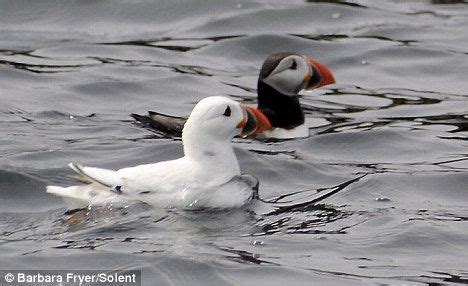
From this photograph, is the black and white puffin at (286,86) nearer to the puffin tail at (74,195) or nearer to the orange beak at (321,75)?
the orange beak at (321,75)

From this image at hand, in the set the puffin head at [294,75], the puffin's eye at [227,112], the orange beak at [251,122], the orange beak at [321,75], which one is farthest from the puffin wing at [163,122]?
the puffin's eye at [227,112]

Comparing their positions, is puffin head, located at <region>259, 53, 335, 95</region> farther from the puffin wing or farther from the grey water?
the puffin wing

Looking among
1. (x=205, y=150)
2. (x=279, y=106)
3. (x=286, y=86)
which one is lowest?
(x=279, y=106)

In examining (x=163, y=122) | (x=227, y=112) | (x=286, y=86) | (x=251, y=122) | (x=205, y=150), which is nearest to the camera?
(x=205, y=150)

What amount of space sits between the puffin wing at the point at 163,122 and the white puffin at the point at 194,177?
2117mm

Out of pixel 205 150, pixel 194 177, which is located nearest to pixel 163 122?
pixel 205 150

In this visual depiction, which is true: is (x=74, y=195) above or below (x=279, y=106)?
above

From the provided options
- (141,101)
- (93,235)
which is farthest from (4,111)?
(93,235)

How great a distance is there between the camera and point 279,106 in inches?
527

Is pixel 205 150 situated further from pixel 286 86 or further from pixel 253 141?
pixel 286 86

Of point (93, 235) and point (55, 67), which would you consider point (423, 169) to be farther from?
point (55, 67)

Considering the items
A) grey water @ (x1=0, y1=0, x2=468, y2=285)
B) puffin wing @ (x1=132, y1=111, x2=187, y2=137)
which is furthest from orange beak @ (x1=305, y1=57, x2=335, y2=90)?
puffin wing @ (x1=132, y1=111, x2=187, y2=137)

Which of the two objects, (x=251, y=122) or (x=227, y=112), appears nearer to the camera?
(x=227, y=112)

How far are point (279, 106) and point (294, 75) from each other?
0.97 ft
